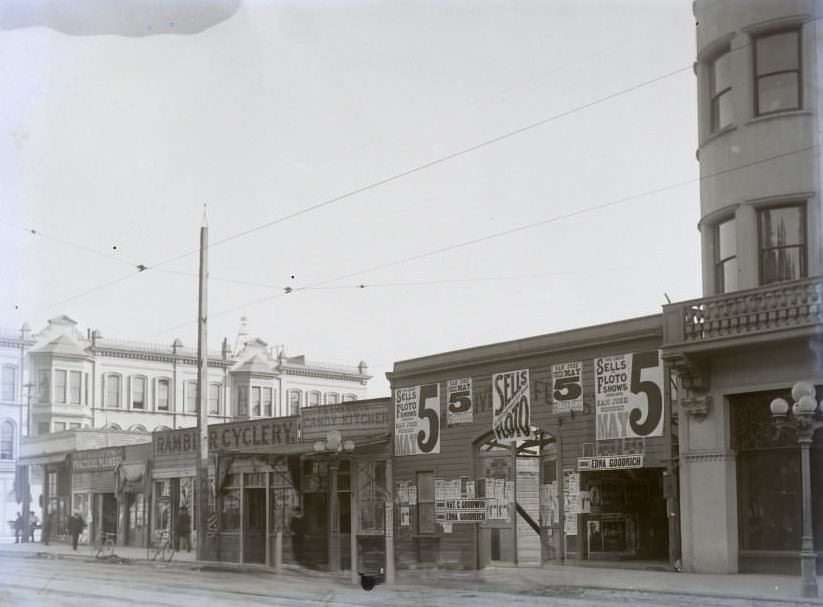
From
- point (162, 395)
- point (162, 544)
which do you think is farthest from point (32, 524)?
point (162, 395)

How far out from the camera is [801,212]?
2244cm

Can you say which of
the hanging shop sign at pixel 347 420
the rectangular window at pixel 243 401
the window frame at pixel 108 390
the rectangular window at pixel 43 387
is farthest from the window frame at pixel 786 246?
the window frame at pixel 108 390

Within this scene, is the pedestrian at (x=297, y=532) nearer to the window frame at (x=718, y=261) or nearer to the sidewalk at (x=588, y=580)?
the sidewalk at (x=588, y=580)

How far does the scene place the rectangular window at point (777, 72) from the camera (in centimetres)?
2247

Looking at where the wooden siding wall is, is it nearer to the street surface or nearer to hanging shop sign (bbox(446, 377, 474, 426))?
hanging shop sign (bbox(446, 377, 474, 426))

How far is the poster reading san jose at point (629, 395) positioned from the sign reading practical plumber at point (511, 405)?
2411 millimetres

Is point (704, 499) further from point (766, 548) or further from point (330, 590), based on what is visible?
point (330, 590)

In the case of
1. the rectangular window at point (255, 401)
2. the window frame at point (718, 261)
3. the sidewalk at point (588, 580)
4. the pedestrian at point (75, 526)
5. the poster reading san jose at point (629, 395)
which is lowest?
the pedestrian at point (75, 526)

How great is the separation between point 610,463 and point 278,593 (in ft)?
24.9

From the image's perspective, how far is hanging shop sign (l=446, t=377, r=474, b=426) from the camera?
29.0 meters

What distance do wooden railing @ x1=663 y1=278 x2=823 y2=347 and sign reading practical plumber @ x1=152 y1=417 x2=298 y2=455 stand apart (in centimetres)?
1594

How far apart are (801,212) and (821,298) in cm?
321

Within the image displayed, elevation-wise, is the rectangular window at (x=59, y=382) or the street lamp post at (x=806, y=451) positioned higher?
the rectangular window at (x=59, y=382)

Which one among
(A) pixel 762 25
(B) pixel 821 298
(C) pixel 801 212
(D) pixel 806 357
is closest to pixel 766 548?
(D) pixel 806 357
